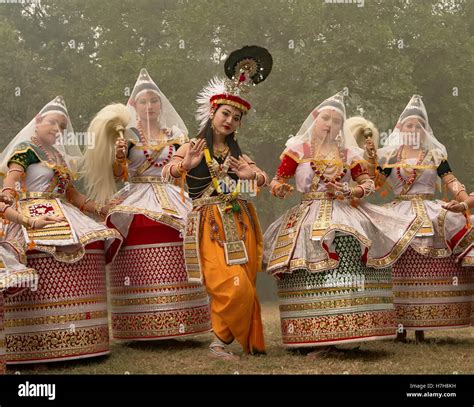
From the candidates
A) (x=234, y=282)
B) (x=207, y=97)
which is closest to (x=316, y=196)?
(x=234, y=282)

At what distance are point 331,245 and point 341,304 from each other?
485 millimetres

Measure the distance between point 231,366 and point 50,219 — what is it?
186 cm

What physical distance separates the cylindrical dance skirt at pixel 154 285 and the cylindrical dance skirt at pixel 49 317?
38.6 inches

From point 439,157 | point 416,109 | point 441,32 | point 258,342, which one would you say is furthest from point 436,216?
point 441,32

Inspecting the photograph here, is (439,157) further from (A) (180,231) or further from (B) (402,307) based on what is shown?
(A) (180,231)

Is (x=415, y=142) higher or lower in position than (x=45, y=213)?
higher

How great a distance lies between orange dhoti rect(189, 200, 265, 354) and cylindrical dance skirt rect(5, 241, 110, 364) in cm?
109

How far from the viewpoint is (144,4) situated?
19.4 metres

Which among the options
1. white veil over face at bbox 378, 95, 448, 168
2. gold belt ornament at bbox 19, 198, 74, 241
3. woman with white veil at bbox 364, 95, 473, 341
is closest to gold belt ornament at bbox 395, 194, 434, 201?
woman with white veil at bbox 364, 95, 473, 341

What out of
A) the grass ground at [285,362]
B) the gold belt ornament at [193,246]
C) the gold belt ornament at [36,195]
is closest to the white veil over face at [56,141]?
the gold belt ornament at [36,195]

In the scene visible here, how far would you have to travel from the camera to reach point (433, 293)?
7.70m

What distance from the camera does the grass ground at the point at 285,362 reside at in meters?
6.28

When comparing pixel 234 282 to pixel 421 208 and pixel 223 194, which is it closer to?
pixel 223 194

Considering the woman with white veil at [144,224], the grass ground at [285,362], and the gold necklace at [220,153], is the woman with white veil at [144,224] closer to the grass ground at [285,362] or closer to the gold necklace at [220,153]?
the grass ground at [285,362]
